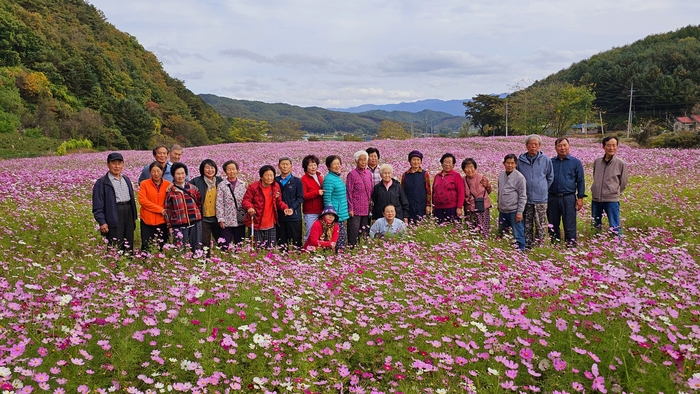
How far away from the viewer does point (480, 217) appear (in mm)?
8688

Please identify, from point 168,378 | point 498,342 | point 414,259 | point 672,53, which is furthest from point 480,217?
point 672,53

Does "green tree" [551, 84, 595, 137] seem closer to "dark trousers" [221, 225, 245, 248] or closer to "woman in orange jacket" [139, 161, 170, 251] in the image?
"dark trousers" [221, 225, 245, 248]

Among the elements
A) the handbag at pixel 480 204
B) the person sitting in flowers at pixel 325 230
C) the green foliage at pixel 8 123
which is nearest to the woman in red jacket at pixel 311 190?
the person sitting in flowers at pixel 325 230

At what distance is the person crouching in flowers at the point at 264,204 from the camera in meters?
7.53

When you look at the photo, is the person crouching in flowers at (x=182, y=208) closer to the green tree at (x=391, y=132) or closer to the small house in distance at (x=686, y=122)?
the green tree at (x=391, y=132)

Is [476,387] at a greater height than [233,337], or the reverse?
[233,337]

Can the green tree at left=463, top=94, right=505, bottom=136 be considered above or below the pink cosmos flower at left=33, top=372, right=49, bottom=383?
above

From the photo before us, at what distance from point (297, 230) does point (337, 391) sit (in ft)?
14.9

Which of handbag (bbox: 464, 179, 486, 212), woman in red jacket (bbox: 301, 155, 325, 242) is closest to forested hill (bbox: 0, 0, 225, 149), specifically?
woman in red jacket (bbox: 301, 155, 325, 242)

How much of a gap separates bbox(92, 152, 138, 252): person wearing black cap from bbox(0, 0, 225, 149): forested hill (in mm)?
42991

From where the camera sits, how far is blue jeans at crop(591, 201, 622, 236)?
815 centimetres

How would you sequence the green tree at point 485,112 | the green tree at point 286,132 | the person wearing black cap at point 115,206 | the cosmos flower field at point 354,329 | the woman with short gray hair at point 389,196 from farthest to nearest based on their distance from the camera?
1. the green tree at point 286,132
2. the green tree at point 485,112
3. the woman with short gray hair at point 389,196
4. the person wearing black cap at point 115,206
5. the cosmos flower field at point 354,329

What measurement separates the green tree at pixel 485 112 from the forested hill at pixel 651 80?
23.8 m

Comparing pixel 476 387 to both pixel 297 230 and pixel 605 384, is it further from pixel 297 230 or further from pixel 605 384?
pixel 297 230
